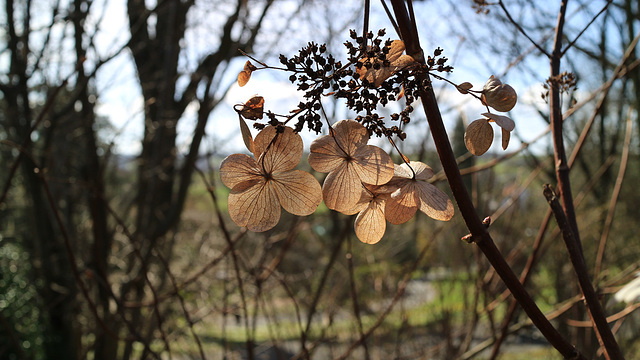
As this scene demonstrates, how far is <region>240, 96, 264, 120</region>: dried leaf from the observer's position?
0.26 meters

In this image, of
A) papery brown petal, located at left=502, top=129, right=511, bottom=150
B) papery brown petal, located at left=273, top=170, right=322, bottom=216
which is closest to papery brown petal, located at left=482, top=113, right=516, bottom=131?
papery brown petal, located at left=502, top=129, right=511, bottom=150

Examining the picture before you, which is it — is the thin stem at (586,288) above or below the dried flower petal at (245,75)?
below

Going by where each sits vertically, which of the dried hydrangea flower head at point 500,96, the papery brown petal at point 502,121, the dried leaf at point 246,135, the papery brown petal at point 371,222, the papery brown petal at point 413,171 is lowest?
the papery brown petal at point 371,222

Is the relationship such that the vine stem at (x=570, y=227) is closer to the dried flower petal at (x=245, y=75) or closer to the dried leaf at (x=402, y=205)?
the dried leaf at (x=402, y=205)

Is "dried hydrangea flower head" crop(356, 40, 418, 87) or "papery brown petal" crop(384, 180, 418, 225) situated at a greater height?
"dried hydrangea flower head" crop(356, 40, 418, 87)

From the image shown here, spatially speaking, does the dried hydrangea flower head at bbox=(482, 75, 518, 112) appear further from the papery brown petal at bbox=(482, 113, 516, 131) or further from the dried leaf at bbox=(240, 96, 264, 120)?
the dried leaf at bbox=(240, 96, 264, 120)

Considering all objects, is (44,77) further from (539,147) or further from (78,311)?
(539,147)

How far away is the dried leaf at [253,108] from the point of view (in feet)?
0.85

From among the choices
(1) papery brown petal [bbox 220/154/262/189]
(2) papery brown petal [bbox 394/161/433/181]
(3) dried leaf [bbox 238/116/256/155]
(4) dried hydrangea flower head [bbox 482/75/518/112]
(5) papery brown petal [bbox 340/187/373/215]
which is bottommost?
(5) papery brown petal [bbox 340/187/373/215]

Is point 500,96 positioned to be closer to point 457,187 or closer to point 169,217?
point 457,187

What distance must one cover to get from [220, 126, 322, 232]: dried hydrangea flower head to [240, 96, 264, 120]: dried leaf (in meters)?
0.01

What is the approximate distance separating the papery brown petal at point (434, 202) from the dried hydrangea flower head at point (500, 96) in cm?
6

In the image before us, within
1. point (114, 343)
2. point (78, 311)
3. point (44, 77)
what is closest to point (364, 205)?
point (114, 343)

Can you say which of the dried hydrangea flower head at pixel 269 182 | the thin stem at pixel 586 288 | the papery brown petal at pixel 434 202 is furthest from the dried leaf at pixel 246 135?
the thin stem at pixel 586 288
